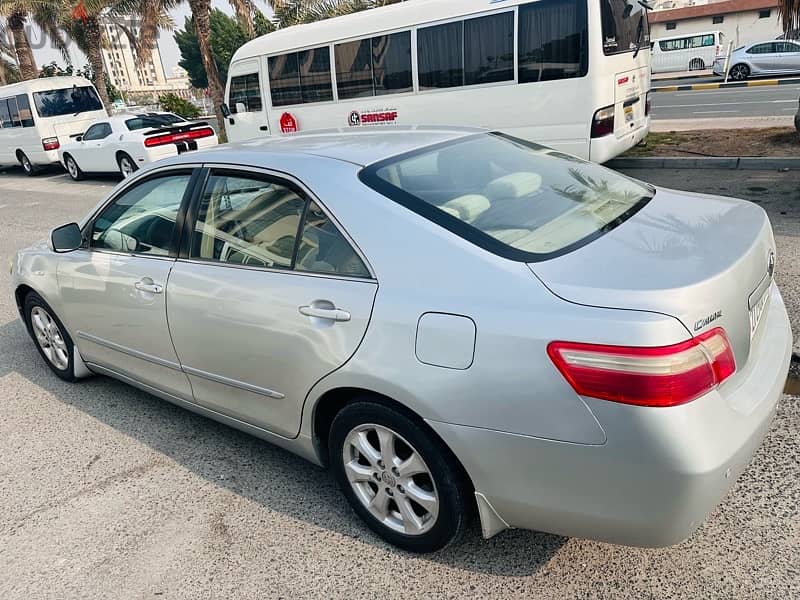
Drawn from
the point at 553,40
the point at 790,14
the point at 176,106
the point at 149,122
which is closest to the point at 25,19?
the point at 176,106

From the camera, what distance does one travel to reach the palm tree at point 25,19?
21156mm

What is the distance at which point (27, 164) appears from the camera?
18344 mm

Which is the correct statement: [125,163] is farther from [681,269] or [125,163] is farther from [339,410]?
[681,269]

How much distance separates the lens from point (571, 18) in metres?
7.89

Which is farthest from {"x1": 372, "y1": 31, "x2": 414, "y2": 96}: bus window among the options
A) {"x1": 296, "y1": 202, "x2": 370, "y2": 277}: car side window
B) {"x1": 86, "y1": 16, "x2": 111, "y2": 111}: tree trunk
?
{"x1": 86, "y1": 16, "x2": 111, "y2": 111}: tree trunk

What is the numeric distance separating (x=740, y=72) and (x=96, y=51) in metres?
25.8

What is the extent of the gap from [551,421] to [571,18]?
7.43m

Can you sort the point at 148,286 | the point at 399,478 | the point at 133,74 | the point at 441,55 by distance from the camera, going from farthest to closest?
the point at 133,74, the point at 441,55, the point at 148,286, the point at 399,478

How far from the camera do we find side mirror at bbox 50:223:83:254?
3564 millimetres

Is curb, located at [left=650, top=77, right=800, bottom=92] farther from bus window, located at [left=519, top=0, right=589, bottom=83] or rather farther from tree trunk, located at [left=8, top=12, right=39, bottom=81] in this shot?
tree trunk, located at [left=8, top=12, right=39, bottom=81]

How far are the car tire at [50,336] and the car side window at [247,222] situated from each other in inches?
64.2

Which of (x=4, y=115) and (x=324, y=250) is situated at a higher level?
(x=4, y=115)

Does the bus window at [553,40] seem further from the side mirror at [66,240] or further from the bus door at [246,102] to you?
the side mirror at [66,240]

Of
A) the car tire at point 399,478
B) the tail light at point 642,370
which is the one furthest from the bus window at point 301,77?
the tail light at point 642,370
